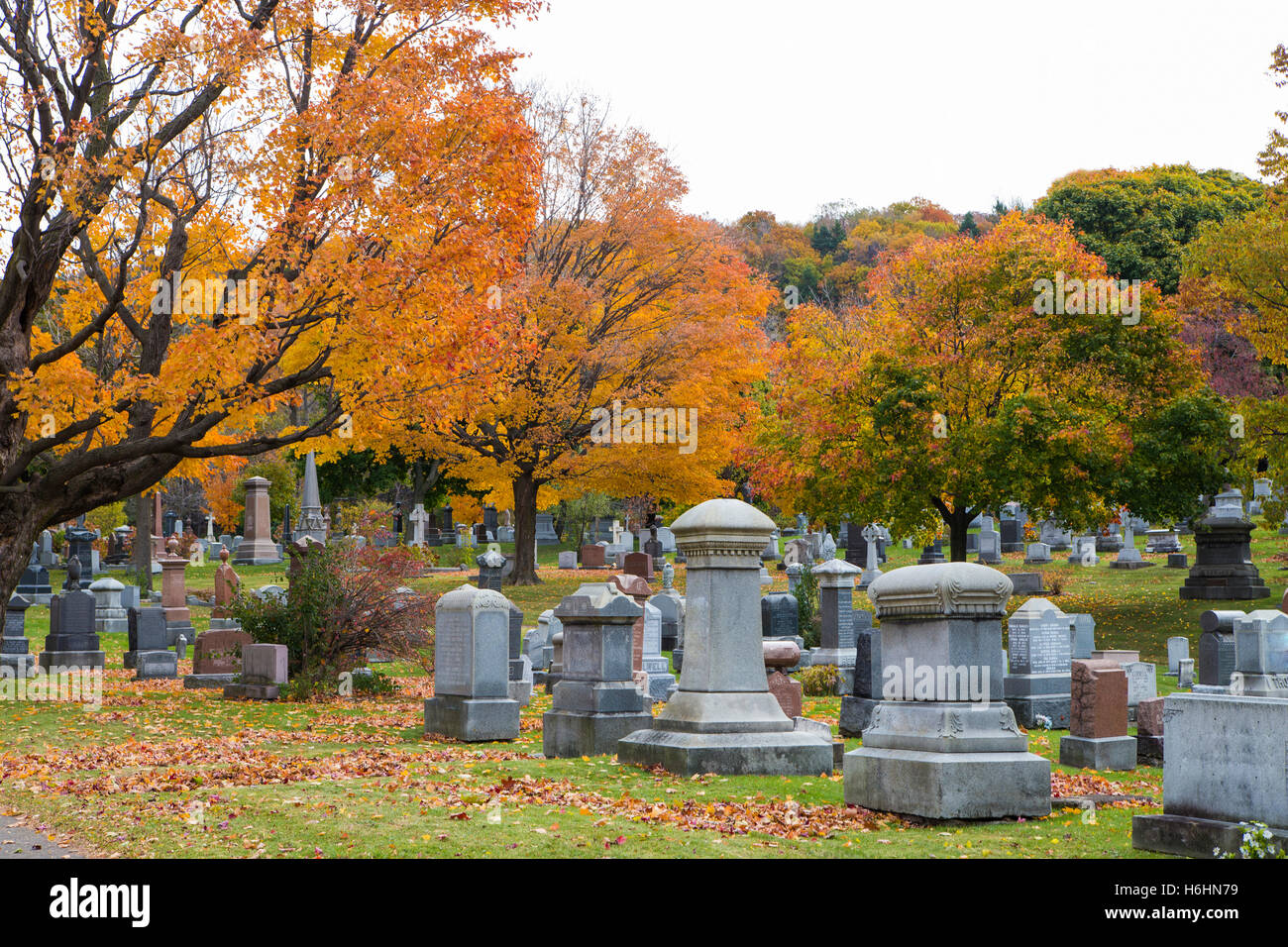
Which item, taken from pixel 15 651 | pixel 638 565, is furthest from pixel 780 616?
pixel 638 565

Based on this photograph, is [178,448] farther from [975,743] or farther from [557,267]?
[557,267]

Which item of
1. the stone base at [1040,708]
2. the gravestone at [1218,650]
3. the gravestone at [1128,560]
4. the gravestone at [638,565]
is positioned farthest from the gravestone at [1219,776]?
the gravestone at [1128,560]

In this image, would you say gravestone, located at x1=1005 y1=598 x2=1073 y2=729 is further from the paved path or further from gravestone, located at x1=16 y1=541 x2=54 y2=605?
gravestone, located at x1=16 y1=541 x2=54 y2=605

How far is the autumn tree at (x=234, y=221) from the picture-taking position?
45.6ft

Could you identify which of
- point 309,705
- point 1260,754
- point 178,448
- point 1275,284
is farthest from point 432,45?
point 1275,284

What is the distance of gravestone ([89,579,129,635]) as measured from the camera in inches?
1020

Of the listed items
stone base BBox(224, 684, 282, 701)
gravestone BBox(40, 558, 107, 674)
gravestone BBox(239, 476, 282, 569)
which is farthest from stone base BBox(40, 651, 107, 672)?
gravestone BBox(239, 476, 282, 569)

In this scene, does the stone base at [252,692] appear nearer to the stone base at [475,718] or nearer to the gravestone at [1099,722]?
the stone base at [475,718]

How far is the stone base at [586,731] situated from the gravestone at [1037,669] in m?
5.72

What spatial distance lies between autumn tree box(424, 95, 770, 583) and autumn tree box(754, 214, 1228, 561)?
5.80 m

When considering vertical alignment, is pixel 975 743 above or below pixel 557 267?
below

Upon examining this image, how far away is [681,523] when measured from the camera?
34.4 feet

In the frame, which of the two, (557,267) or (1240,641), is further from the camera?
(557,267)

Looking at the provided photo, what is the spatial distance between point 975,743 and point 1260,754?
1871mm
